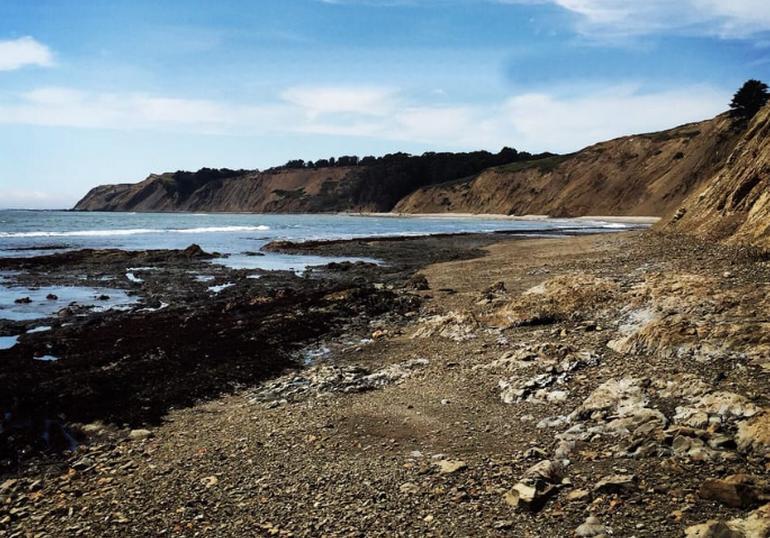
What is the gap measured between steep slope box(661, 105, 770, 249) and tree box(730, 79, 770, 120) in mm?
57195

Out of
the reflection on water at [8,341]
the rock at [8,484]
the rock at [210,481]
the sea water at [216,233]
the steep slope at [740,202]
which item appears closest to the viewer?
the rock at [210,481]

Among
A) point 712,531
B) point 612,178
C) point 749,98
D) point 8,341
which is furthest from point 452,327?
point 612,178

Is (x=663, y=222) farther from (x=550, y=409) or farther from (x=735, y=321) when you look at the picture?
(x=550, y=409)

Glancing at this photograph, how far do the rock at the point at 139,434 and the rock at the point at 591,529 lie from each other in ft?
24.0

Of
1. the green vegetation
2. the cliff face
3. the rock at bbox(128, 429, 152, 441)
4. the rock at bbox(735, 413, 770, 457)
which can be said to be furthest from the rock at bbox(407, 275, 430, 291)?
the green vegetation

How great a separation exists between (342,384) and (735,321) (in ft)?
25.4

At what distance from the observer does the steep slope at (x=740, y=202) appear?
19.8 m

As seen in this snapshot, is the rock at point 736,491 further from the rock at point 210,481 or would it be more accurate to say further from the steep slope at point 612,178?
the steep slope at point 612,178

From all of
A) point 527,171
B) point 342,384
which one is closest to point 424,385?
point 342,384

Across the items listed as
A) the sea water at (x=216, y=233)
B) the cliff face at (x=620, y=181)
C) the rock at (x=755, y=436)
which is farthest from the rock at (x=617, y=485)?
the sea water at (x=216, y=233)

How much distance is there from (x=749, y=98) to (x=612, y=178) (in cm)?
3631

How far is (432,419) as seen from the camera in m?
9.19

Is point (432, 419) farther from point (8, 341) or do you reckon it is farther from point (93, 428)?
point (8, 341)

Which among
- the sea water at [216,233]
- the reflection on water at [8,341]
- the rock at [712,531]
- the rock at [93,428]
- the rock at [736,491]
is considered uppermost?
the sea water at [216,233]
